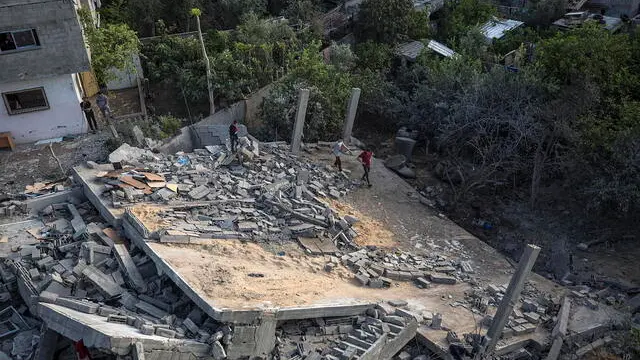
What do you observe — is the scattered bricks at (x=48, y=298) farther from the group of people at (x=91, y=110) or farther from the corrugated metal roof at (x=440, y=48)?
the corrugated metal roof at (x=440, y=48)

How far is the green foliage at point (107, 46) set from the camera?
639 inches

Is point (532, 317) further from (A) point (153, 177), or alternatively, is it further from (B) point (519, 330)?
(A) point (153, 177)

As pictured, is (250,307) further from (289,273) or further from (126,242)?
(126,242)

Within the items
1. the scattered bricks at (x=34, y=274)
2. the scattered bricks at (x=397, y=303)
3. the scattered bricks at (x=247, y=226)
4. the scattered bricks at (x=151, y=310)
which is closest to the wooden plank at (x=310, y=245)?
the scattered bricks at (x=247, y=226)

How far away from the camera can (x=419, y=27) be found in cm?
2205

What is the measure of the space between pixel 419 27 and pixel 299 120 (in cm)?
993

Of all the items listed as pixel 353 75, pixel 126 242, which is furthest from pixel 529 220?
pixel 126 242

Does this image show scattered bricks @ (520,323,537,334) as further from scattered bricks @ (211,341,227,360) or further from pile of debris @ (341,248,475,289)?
scattered bricks @ (211,341,227,360)

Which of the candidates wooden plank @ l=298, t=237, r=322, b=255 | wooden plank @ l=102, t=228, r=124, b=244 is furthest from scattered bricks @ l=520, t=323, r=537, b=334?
wooden plank @ l=102, t=228, r=124, b=244

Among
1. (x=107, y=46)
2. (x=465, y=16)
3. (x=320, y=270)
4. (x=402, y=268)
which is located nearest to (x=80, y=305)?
(x=320, y=270)

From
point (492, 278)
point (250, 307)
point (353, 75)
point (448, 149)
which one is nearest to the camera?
point (250, 307)

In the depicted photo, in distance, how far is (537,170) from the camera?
14781mm

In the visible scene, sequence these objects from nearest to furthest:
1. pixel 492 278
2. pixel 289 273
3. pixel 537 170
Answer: pixel 289 273 < pixel 492 278 < pixel 537 170

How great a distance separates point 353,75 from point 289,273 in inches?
418
